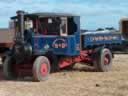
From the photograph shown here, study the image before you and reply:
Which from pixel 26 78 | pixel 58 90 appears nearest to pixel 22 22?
pixel 26 78

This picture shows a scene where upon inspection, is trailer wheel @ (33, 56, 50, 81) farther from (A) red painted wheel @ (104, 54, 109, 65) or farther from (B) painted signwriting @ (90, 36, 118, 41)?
(A) red painted wheel @ (104, 54, 109, 65)

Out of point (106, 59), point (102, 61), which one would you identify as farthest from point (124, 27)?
Result: point (102, 61)

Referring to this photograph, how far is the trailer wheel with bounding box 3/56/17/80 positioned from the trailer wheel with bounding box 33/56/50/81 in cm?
153

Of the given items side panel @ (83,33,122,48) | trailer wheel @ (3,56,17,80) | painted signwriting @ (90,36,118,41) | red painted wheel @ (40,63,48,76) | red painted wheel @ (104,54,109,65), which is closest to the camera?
red painted wheel @ (40,63,48,76)

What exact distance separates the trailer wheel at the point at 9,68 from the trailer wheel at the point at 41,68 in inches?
60.2

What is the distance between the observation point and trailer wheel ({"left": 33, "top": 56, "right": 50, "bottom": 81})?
52.1 ft

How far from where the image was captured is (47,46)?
16.9 m

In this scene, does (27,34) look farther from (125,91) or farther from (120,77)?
(125,91)

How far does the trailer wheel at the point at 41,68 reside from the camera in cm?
1589

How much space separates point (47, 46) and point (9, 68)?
170 cm

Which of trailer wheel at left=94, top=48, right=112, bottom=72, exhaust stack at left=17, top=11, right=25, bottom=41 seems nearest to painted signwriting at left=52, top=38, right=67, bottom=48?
exhaust stack at left=17, top=11, right=25, bottom=41

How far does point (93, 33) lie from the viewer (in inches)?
752

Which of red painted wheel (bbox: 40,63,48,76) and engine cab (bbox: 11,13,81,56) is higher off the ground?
engine cab (bbox: 11,13,81,56)

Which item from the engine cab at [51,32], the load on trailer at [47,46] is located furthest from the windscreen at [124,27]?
the engine cab at [51,32]
